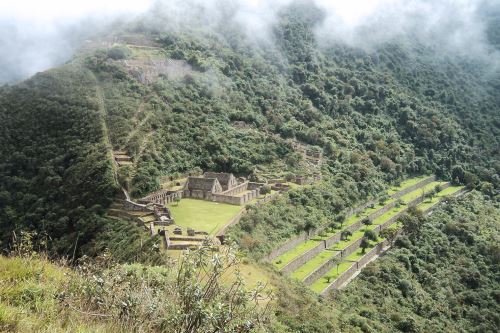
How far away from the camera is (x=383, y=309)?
30594 millimetres

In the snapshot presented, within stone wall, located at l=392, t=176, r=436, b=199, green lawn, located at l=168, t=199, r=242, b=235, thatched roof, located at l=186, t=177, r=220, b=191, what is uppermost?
thatched roof, located at l=186, t=177, r=220, b=191

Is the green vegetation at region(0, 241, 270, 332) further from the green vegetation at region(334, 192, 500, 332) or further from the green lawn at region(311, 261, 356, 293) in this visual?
the green lawn at region(311, 261, 356, 293)

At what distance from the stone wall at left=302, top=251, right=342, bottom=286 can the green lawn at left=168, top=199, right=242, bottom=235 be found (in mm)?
5491

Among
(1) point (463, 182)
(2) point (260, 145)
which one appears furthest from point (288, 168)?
(1) point (463, 182)

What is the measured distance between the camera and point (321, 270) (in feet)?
108

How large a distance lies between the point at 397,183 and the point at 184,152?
80.8 feet

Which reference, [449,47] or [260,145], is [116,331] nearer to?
[260,145]

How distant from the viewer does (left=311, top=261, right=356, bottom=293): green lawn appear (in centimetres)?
3080

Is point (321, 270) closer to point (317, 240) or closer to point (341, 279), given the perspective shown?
point (341, 279)

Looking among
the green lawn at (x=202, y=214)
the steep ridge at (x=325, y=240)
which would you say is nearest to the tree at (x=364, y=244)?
the steep ridge at (x=325, y=240)

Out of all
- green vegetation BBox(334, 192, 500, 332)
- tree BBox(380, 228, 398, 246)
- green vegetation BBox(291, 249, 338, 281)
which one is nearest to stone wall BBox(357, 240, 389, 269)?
tree BBox(380, 228, 398, 246)

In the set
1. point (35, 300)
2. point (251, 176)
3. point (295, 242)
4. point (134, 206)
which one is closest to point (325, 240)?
point (295, 242)

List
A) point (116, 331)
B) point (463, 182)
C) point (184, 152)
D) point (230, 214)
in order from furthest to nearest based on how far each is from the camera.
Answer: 1. point (463, 182)
2. point (184, 152)
3. point (230, 214)
4. point (116, 331)

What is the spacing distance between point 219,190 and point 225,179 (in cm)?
145
